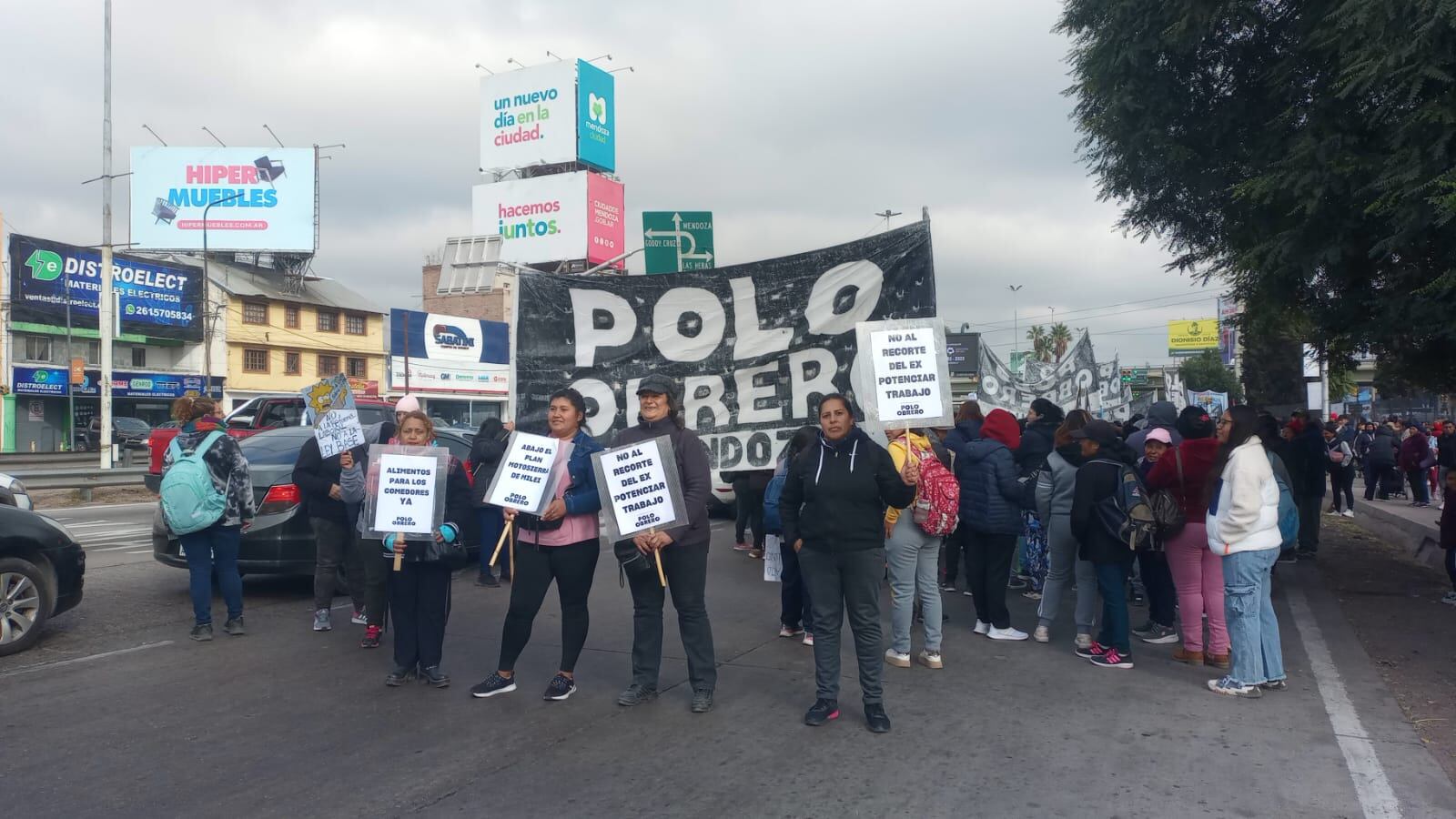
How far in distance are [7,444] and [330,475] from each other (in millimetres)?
43911

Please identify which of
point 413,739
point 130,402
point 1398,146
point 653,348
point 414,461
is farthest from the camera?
point 130,402

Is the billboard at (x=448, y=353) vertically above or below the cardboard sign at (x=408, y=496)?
above

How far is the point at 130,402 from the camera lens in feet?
155

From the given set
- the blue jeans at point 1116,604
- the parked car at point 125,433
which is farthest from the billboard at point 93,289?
the blue jeans at point 1116,604

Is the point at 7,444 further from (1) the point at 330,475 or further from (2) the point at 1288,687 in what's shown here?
(2) the point at 1288,687

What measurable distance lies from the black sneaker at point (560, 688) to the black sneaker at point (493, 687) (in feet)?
0.77

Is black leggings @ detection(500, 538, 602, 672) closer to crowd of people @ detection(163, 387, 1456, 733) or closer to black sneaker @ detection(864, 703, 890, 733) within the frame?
crowd of people @ detection(163, 387, 1456, 733)

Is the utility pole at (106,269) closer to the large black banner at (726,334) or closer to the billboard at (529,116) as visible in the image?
the large black banner at (726,334)

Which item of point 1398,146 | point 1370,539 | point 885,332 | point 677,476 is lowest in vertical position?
point 1370,539

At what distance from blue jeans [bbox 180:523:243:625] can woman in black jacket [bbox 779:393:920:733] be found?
4.50 meters

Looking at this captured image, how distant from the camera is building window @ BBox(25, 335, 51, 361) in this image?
43.1 metres

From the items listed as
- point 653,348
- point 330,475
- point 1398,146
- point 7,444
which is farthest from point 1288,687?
point 7,444

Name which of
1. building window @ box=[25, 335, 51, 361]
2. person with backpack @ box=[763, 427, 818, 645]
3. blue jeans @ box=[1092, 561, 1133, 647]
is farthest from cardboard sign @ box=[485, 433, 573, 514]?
building window @ box=[25, 335, 51, 361]

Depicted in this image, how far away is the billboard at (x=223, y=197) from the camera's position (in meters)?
49.6
